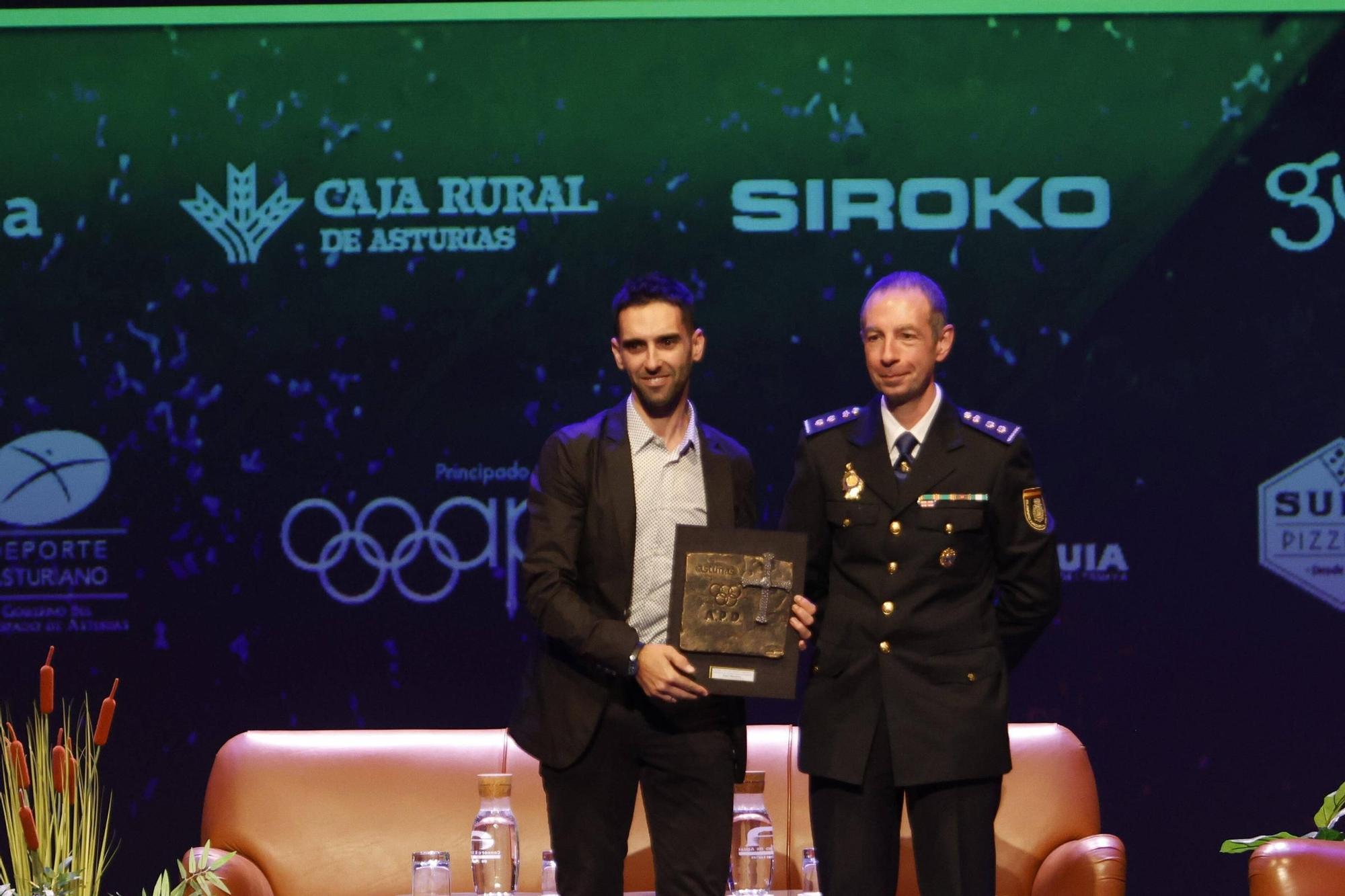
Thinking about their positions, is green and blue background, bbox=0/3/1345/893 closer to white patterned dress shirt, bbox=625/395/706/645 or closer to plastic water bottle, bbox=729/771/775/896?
plastic water bottle, bbox=729/771/775/896

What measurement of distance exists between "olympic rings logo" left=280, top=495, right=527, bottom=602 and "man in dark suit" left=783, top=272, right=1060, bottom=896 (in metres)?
1.75

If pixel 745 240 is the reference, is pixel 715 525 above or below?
below

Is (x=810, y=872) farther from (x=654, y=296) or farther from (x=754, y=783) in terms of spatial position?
(x=654, y=296)

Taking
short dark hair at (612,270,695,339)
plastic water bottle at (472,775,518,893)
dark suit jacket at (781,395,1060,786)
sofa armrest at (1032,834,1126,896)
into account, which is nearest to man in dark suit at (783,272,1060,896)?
dark suit jacket at (781,395,1060,786)

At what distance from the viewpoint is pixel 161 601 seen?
15.7 feet

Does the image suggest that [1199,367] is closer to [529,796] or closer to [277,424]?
[529,796]

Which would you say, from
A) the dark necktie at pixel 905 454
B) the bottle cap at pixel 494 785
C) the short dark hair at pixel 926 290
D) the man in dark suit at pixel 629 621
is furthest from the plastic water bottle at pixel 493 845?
the short dark hair at pixel 926 290

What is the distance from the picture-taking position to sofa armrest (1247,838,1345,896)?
2.90 metres

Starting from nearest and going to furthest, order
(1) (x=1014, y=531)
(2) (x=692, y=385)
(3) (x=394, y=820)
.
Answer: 1. (1) (x=1014, y=531)
2. (3) (x=394, y=820)
3. (2) (x=692, y=385)

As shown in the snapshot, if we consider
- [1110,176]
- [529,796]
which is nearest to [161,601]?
[529,796]

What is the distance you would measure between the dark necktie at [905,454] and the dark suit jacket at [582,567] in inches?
13.9

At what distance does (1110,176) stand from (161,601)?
10.5 feet

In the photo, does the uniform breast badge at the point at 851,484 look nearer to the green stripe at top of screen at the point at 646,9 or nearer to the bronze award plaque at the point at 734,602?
the bronze award plaque at the point at 734,602

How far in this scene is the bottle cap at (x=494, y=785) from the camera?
360cm
